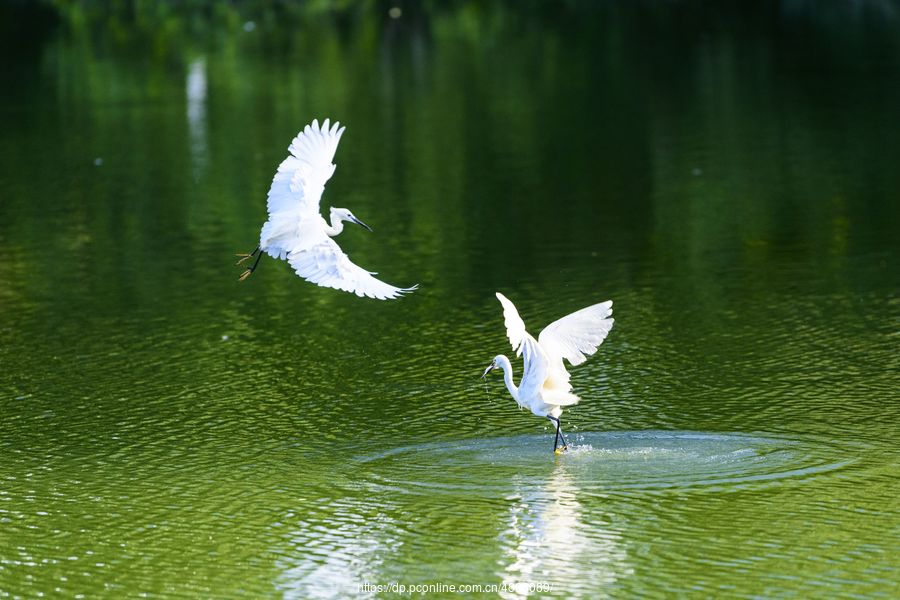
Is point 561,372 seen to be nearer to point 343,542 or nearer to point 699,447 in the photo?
point 699,447

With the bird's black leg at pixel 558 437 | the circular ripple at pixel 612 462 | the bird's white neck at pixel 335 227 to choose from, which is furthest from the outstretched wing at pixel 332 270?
the bird's black leg at pixel 558 437

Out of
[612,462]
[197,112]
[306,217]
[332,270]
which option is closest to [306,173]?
[306,217]

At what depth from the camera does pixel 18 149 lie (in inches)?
1046

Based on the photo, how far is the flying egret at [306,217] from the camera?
32.6 feet

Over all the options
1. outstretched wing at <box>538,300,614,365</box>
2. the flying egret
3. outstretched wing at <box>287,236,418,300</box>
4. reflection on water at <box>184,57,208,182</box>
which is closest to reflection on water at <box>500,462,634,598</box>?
outstretched wing at <box>538,300,614,365</box>

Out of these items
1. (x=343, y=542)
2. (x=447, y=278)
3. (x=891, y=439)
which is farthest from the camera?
(x=447, y=278)

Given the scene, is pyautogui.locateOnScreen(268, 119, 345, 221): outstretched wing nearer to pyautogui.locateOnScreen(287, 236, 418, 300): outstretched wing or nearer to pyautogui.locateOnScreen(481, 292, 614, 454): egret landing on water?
pyautogui.locateOnScreen(287, 236, 418, 300): outstretched wing

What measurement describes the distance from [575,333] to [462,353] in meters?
2.92

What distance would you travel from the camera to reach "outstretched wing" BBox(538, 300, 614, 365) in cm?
991

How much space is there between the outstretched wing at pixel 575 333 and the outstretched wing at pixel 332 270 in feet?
3.07

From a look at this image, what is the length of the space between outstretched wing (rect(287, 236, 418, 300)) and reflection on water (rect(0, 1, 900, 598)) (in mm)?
1167

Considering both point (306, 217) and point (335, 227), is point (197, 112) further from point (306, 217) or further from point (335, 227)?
point (306, 217)

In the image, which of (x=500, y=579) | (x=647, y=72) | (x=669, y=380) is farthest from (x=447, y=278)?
(x=647, y=72)

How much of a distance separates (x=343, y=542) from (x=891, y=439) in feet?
11.8
